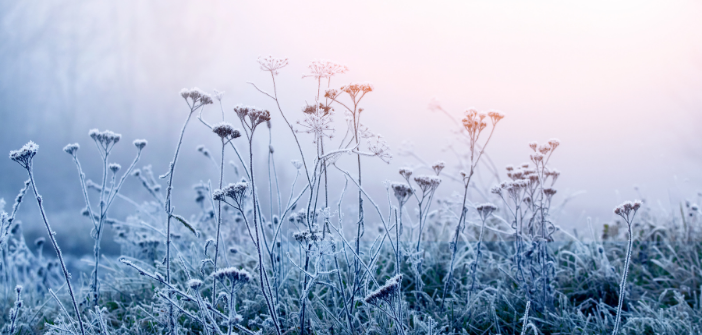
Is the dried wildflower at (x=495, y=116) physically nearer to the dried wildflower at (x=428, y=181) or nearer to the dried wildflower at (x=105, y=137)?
the dried wildflower at (x=428, y=181)

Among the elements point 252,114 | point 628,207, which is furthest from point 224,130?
point 628,207

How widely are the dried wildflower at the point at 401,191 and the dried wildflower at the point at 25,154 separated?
6.32 ft

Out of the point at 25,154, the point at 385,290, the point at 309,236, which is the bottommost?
the point at 385,290

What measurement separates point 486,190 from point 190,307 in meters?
3.88

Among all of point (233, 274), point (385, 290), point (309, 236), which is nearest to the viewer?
point (233, 274)

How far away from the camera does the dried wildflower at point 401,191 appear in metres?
2.59

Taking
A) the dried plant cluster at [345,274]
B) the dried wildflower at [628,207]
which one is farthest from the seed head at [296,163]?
the dried wildflower at [628,207]

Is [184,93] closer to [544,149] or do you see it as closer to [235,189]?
[235,189]

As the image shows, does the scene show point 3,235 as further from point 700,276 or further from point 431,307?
point 700,276

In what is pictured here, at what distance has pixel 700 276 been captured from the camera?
4.51 meters

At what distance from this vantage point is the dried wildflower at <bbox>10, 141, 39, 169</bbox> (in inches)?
84.5

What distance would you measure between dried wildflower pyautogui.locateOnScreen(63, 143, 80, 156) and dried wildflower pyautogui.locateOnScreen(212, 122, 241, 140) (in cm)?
139

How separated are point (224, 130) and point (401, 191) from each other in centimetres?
113

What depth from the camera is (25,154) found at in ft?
7.11
